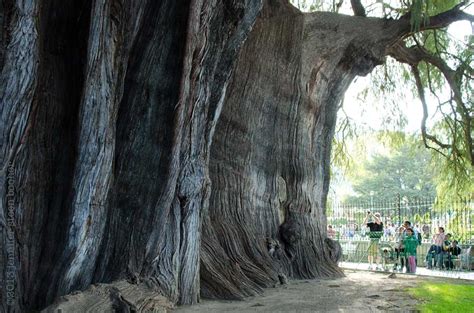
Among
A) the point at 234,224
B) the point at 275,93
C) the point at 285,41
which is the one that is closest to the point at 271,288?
the point at 234,224

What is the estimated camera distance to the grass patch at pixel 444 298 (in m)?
5.29

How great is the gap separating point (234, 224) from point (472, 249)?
8707 mm

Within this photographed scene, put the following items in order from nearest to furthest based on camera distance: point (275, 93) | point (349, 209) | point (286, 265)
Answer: point (286, 265) → point (275, 93) → point (349, 209)

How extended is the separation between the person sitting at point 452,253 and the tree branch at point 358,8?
6.08 m

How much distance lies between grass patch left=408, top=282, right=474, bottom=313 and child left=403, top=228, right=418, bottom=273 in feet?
14.7

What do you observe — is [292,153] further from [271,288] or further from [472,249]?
[472,249]

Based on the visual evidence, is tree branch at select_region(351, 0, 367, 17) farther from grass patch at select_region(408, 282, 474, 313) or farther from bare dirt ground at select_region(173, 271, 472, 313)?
grass patch at select_region(408, 282, 474, 313)

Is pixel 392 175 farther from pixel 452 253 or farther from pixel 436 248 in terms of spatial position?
pixel 452 253

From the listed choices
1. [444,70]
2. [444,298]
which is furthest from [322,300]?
[444,70]

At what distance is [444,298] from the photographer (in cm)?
614

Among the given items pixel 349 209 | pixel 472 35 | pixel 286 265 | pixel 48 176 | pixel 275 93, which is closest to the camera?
pixel 48 176

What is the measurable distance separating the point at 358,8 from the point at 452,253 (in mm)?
6414

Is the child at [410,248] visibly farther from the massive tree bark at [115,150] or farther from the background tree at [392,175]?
the background tree at [392,175]

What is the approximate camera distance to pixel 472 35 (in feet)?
37.1
